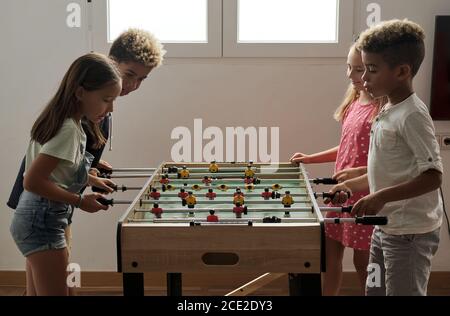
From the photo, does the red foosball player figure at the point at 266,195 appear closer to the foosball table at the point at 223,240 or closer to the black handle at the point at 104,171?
the foosball table at the point at 223,240

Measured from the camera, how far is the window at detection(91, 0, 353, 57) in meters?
3.44

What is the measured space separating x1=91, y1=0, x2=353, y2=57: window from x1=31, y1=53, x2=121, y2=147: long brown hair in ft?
4.16

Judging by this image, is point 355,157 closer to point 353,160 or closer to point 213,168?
point 353,160

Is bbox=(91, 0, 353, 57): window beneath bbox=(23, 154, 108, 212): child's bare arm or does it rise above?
above

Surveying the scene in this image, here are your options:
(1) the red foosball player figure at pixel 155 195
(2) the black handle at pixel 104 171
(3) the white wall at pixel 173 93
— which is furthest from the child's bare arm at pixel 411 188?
(3) the white wall at pixel 173 93

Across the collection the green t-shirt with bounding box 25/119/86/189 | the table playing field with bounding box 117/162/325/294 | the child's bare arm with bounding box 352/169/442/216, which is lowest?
the table playing field with bounding box 117/162/325/294

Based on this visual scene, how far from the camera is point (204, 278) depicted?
A: 361cm

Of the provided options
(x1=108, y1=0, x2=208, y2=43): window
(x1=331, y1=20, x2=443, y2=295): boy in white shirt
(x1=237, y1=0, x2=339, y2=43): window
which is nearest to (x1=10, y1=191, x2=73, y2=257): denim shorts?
(x1=331, y1=20, x2=443, y2=295): boy in white shirt

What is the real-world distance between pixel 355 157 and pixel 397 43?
660 millimetres

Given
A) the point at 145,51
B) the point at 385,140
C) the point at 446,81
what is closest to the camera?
the point at 385,140

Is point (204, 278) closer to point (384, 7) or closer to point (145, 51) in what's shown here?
point (145, 51)

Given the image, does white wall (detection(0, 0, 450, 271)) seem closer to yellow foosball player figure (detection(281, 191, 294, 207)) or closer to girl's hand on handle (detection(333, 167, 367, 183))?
girl's hand on handle (detection(333, 167, 367, 183))
